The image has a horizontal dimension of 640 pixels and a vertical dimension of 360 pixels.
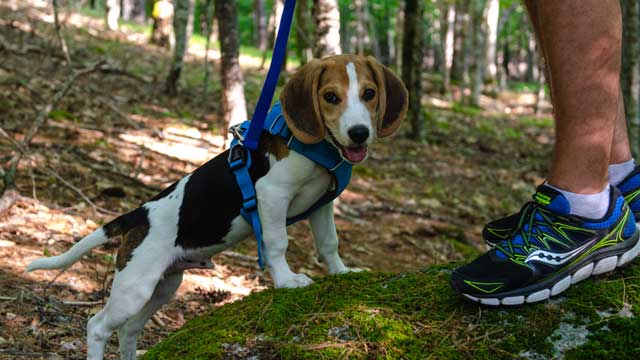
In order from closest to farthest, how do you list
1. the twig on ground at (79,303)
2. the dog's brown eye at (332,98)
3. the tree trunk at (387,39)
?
the dog's brown eye at (332,98), the twig on ground at (79,303), the tree trunk at (387,39)

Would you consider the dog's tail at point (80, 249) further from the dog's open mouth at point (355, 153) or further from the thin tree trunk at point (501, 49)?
the thin tree trunk at point (501, 49)

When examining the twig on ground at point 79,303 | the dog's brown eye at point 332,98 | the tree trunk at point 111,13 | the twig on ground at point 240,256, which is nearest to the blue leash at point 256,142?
the dog's brown eye at point 332,98

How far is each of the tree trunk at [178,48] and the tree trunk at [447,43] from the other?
15266 millimetres

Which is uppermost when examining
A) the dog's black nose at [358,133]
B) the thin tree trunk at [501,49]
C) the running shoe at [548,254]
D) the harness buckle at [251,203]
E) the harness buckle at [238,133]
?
the dog's black nose at [358,133]

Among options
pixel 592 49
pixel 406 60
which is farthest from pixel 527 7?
pixel 406 60

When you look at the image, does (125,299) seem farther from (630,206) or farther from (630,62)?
(630,62)

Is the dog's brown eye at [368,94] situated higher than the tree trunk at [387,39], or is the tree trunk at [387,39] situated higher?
the dog's brown eye at [368,94]

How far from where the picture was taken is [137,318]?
380cm

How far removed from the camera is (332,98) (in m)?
3.36

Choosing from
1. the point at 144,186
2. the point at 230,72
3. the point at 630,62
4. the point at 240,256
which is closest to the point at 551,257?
the point at 240,256

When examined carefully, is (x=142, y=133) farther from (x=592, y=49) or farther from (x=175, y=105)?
(x=592, y=49)

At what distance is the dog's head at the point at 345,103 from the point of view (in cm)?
324

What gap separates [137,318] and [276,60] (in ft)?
5.60

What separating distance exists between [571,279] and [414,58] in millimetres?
11909
